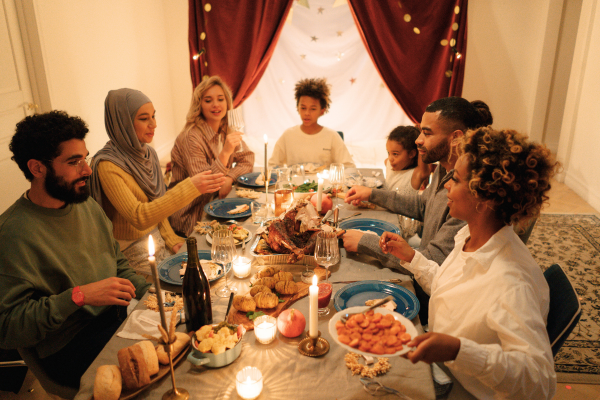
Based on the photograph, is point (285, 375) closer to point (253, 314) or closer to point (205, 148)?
point (253, 314)

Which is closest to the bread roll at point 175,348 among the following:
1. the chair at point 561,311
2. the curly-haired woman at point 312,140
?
the chair at point 561,311

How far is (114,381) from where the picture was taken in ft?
3.22

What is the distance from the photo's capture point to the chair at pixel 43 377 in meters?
1.33

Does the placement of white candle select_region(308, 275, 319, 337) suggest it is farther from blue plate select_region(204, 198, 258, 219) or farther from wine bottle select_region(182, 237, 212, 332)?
blue plate select_region(204, 198, 258, 219)

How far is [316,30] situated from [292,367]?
4.63 m

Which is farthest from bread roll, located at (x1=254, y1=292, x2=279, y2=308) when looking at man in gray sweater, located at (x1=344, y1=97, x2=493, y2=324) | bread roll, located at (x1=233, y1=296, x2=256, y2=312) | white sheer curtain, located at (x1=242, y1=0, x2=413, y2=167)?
white sheer curtain, located at (x1=242, y1=0, x2=413, y2=167)

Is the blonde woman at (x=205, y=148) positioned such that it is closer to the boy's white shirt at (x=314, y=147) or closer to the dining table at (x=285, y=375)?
the boy's white shirt at (x=314, y=147)

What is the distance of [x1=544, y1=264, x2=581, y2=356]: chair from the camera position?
1.19m

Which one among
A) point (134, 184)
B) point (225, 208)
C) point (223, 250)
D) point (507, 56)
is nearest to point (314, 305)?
point (223, 250)

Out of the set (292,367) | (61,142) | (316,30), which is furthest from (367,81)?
(292,367)

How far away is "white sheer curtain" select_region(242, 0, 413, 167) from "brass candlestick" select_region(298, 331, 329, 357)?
4188 mm

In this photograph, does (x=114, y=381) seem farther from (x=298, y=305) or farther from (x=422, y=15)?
(x=422, y=15)

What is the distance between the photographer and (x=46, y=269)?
1.42 m

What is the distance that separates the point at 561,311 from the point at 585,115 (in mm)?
4165
